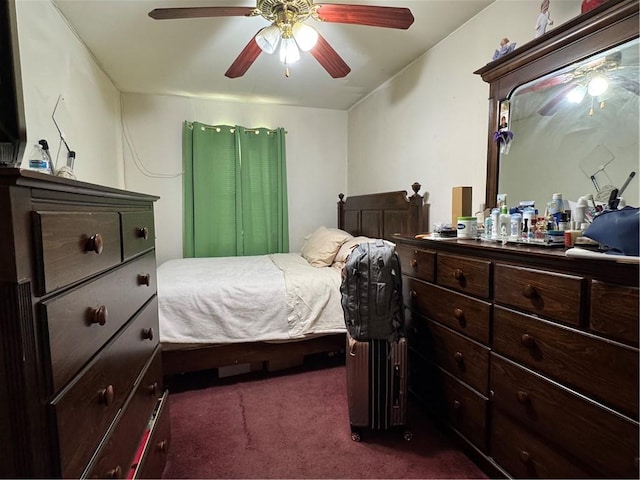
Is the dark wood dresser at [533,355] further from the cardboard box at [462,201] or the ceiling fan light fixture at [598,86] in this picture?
the ceiling fan light fixture at [598,86]

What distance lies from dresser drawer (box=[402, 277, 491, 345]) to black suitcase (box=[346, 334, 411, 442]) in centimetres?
23

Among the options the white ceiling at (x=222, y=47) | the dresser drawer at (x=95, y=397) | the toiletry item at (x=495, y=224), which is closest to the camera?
the dresser drawer at (x=95, y=397)

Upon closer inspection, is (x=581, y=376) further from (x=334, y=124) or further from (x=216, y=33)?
(x=334, y=124)

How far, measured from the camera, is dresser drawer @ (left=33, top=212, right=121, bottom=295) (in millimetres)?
615

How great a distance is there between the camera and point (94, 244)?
2.62 feet

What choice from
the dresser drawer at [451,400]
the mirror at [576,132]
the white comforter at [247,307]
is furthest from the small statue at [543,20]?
the white comforter at [247,307]

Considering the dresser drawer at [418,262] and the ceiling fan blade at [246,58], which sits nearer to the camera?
the dresser drawer at [418,262]

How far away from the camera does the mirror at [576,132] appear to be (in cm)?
122

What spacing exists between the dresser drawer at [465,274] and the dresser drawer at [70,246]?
1335 millimetres

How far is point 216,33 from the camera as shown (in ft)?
7.07

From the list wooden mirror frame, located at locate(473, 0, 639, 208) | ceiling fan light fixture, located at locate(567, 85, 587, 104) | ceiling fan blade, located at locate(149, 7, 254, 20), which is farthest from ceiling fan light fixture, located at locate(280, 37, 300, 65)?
ceiling fan light fixture, located at locate(567, 85, 587, 104)

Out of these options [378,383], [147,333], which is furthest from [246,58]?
[378,383]

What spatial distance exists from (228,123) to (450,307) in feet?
10.3

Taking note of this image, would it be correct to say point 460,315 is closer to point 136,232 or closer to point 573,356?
point 573,356
